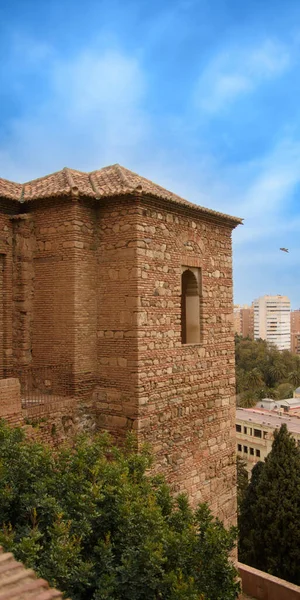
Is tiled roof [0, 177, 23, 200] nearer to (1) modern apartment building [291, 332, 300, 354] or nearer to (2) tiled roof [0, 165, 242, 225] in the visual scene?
(2) tiled roof [0, 165, 242, 225]

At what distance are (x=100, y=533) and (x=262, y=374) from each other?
60.3 m

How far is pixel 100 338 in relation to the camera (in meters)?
8.52

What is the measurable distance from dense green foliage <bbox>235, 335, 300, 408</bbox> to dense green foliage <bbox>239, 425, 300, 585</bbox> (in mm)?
36350

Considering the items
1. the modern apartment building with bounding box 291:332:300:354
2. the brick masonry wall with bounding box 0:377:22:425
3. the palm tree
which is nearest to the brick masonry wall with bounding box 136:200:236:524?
the brick masonry wall with bounding box 0:377:22:425

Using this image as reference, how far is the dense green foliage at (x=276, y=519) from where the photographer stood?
54.5ft

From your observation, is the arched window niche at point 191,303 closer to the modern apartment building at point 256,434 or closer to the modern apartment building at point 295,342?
the modern apartment building at point 256,434

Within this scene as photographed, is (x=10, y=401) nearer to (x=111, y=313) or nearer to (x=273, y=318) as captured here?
(x=111, y=313)

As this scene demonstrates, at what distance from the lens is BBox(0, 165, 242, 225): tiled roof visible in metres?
8.19

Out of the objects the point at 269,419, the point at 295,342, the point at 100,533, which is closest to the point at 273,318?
the point at 295,342

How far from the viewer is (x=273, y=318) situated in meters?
102

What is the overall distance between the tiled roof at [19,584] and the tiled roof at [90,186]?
5331mm

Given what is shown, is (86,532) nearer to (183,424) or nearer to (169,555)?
(169,555)

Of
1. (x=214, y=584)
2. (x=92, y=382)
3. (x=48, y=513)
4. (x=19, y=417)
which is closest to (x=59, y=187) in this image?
(x=92, y=382)

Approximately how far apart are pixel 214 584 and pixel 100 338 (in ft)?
13.4
